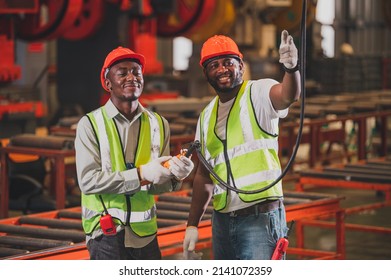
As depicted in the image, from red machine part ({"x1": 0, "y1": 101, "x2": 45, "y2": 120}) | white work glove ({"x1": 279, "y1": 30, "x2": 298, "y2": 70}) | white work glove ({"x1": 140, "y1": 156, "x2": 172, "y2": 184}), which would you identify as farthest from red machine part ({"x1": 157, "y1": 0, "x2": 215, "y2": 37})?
white work glove ({"x1": 279, "y1": 30, "x2": 298, "y2": 70})

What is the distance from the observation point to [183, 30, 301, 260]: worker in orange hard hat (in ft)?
14.8

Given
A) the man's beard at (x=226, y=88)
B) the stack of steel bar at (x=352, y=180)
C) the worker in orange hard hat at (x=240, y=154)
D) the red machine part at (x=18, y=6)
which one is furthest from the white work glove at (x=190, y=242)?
the red machine part at (x=18, y=6)

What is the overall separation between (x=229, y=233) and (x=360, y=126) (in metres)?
7.00

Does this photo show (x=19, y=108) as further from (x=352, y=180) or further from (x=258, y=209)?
(x=258, y=209)

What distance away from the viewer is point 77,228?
21.0 ft

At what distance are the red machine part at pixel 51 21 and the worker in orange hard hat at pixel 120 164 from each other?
610cm

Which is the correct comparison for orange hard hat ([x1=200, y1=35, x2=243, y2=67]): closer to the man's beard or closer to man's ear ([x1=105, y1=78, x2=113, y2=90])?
the man's beard

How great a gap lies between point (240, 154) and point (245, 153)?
0.02 meters

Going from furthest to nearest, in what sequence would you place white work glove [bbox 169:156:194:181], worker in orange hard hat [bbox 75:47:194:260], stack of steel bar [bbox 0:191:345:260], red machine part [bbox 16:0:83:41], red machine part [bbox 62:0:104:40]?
red machine part [bbox 62:0:104:40] < red machine part [bbox 16:0:83:41] < stack of steel bar [bbox 0:191:345:260] < worker in orange hard hat [bbox 75:47:194:260] < white work glove [bbox 169:156:194:181]

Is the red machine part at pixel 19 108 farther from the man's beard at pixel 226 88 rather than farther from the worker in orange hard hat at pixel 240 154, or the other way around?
the man's beard at pixel 226 88

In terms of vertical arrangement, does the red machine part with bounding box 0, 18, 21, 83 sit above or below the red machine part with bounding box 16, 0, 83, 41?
below

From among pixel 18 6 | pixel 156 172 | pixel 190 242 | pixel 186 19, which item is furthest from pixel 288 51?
pixel 186 19

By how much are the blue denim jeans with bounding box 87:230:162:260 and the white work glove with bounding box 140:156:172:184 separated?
27 cm
